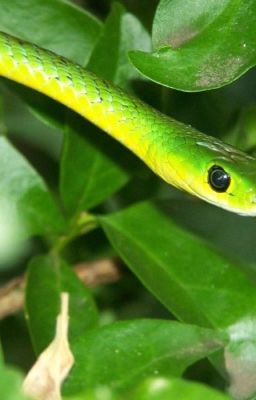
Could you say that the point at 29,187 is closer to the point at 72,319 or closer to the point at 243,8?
the point at 72,319

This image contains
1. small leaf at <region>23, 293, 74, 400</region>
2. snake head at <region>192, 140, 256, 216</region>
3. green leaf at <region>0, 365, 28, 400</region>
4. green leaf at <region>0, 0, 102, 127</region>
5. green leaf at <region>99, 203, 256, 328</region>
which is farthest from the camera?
green leaf at <region>0, 0, 102, 127</region>

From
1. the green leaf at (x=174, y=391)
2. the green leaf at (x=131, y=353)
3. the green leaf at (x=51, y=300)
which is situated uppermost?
the green leaf at (x=174, y=391)

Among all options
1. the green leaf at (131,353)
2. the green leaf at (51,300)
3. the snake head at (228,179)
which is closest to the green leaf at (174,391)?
the green leaf at (131,353)

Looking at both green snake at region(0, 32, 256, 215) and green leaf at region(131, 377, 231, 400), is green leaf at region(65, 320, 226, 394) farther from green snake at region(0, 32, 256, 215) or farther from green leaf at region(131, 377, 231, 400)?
green leaf at region(131, 377, 231, 400)

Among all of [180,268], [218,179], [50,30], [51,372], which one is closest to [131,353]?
[51,372]

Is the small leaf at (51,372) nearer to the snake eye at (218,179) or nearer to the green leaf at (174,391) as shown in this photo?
the green leaf at (174,391)

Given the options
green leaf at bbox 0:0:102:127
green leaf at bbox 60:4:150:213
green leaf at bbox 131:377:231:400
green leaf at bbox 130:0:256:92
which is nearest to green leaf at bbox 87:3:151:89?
green leaf at bbox 60:4:150:213

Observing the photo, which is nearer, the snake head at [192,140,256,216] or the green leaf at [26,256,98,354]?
the green leaf at [26,256,98,354]
